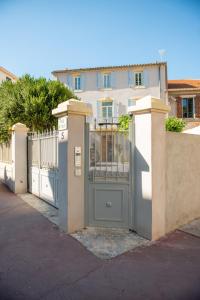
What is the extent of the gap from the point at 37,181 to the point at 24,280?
16.2 ft

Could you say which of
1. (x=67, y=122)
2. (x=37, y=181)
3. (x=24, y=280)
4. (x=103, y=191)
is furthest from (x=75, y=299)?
(x=37, y=181)

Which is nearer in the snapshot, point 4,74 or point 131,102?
point 131,102

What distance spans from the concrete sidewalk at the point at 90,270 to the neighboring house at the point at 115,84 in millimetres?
16346

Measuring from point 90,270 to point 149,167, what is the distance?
203cm

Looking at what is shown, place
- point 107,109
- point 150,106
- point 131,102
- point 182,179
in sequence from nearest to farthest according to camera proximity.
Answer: point 150,106 < point 182,179 < point 131,102 < point 107,109

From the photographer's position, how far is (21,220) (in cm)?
534

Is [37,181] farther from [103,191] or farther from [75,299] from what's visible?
[75,299]

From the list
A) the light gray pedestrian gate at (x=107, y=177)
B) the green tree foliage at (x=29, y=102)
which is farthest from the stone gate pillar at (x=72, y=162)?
the green tree foliage at (x=29, y=102)

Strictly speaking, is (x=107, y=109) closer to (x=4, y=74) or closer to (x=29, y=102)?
(x=29, y=102)

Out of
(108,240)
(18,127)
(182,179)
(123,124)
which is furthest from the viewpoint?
(18,127)

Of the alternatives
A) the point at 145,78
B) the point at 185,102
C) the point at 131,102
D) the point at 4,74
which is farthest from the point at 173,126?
the point at 4,74

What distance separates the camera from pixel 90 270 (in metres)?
3.12

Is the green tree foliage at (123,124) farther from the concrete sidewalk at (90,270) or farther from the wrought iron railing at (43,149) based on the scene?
the concrete sidewalk at (90,270)

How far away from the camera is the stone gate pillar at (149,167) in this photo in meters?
4.10
